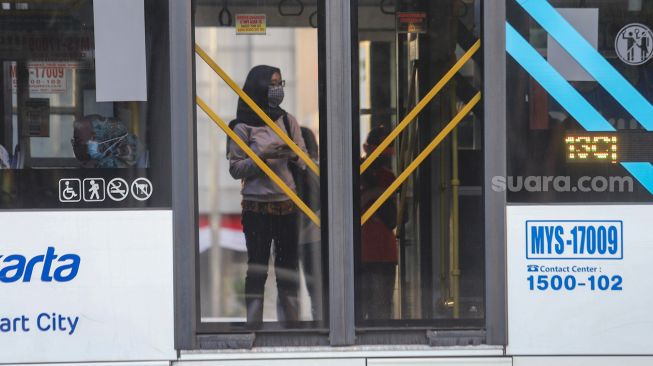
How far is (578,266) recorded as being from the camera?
4.76 m

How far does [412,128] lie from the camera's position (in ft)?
17.2

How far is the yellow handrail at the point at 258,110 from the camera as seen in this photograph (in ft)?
16.1

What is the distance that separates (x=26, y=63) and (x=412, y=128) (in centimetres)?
201

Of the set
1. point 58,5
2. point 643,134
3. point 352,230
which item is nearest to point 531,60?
point 643,134

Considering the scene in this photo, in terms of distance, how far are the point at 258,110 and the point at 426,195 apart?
109 centimetres

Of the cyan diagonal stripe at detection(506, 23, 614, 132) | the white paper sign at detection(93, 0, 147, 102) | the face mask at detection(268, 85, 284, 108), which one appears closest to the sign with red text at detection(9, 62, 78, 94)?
the white paper sign at detection(93, 0, 147, 102)

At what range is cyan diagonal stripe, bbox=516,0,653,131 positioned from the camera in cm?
476

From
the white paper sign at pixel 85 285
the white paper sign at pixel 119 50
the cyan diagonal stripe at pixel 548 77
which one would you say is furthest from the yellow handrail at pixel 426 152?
the white paper sign at pixel 119 50

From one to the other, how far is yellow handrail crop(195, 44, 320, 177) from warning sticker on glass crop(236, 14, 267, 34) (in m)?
0.25

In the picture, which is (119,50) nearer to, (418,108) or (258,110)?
(258,110)

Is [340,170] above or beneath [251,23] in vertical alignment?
beneath

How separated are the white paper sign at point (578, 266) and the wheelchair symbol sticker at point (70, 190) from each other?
2.08 m

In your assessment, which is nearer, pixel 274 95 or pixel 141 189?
pixel 141 189

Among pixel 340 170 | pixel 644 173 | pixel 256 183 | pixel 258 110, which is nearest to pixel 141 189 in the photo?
pixel 256 183
